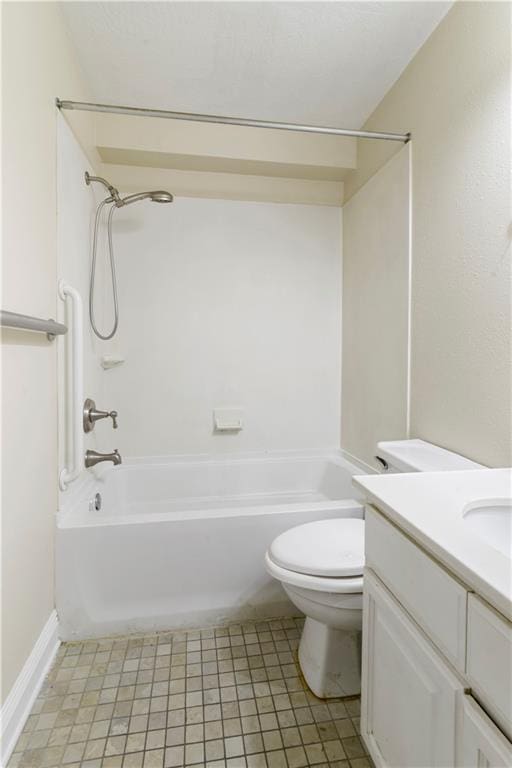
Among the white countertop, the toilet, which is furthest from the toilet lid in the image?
the white countertop

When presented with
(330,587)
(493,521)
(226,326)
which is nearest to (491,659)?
(493,521)

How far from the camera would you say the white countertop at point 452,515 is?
0.58m

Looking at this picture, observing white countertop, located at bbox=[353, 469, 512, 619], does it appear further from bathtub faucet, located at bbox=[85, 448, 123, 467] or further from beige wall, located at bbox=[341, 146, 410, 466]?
bathtub faucet, located at bbox=[85, 448, 123, 467]

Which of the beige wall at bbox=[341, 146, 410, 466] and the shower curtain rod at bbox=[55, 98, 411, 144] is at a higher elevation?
the shower curtain rod at bbox=[55, 98, 411, 144]

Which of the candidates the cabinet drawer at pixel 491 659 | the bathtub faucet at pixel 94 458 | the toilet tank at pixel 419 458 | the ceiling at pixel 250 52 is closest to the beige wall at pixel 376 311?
the toilet tank at pixel 419 458

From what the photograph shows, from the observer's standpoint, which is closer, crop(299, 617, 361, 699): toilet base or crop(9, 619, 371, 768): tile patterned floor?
crop(9, 619, 371, 768): tile patterned floor

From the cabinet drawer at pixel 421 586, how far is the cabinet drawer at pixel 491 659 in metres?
0.02

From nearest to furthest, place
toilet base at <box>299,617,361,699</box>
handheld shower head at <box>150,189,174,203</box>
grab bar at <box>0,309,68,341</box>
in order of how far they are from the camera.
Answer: grab bar at <box>0,309,68,341</box>
toilet base at <box>299,617,361,699</box>
handheld shower head at <box>150,189,174,203</box>

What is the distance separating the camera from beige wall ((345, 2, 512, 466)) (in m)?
1.19

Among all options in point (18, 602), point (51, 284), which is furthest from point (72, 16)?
point (18, 602)

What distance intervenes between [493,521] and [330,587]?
510mm

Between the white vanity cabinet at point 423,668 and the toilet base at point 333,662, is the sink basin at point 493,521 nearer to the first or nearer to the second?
the white vanity cabinet at point 423,668

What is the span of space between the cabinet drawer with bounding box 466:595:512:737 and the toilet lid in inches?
23.8

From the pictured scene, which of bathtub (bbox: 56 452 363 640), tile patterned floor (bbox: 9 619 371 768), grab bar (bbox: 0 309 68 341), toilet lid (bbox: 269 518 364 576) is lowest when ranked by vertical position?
tile patterned floor (bbox: 9 619 371 768)
